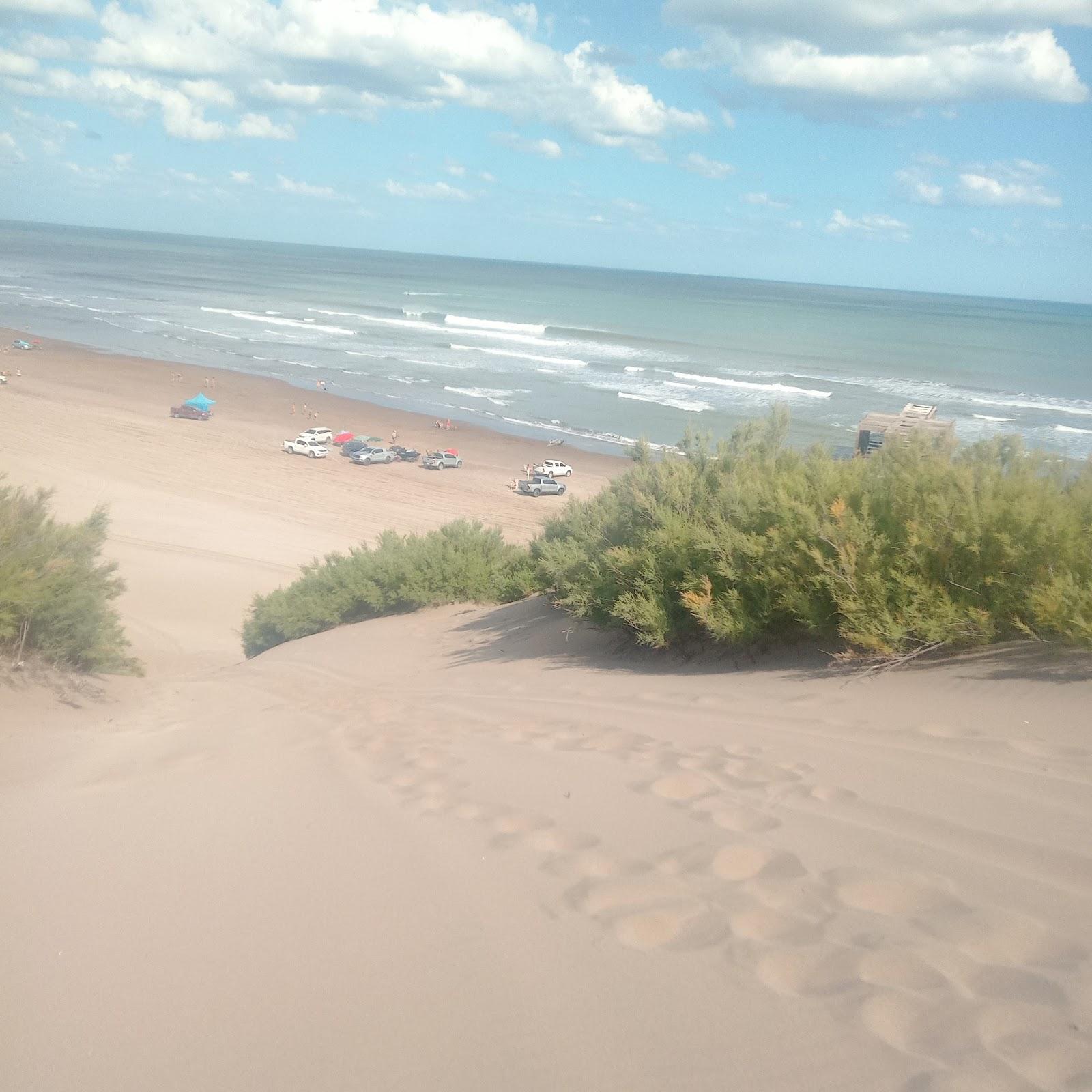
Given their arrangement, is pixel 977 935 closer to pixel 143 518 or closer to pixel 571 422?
pixel 143 518

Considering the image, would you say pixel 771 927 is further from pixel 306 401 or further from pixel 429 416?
pixel 306 401

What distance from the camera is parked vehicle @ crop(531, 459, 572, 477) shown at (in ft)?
107

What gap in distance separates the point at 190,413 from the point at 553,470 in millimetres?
15662

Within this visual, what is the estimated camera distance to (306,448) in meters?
35.0

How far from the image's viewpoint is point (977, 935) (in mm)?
2992

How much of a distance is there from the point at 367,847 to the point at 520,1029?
1618 mm

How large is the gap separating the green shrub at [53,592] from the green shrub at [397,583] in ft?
10.8

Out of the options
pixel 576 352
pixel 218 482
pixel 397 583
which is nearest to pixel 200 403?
pixel 218 482

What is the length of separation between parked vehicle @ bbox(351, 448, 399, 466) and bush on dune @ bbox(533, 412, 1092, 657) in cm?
2697

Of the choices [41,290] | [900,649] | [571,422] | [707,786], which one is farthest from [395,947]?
[41,290]

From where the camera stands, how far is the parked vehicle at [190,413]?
39.0 metres

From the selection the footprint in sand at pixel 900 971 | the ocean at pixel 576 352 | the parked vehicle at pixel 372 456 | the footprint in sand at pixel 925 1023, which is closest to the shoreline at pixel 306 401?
the ocean at pixel 576 352

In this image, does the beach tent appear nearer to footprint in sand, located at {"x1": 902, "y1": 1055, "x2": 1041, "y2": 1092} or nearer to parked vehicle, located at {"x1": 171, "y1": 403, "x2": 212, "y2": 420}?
parked vehicle, located at {"x1": 171, "y1": 403, "x2": 212, "y2": 420}

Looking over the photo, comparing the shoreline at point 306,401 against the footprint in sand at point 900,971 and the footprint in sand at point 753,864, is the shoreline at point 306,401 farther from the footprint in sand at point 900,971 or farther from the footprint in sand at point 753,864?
the footprint in sand at point 900,971
